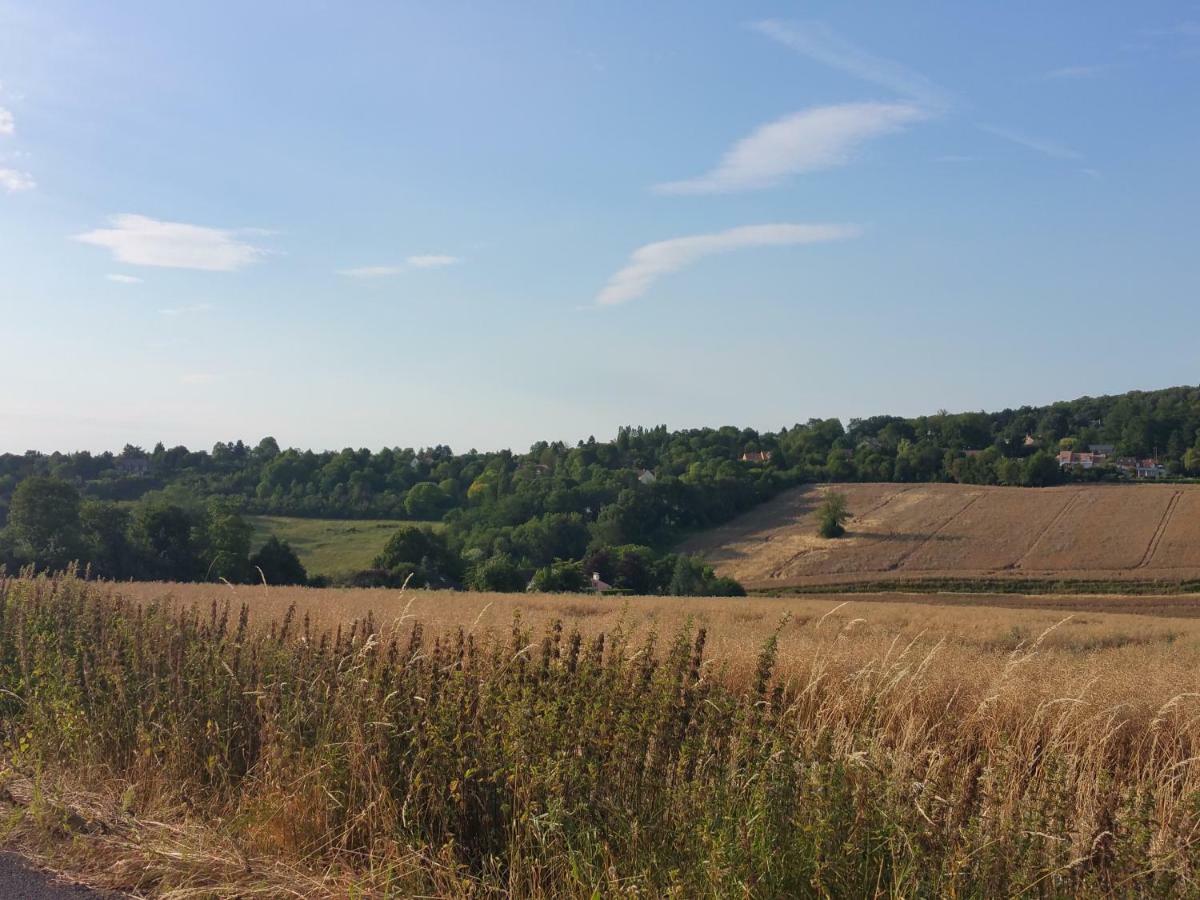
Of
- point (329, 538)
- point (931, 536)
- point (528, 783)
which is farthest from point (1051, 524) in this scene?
point (528, 783)

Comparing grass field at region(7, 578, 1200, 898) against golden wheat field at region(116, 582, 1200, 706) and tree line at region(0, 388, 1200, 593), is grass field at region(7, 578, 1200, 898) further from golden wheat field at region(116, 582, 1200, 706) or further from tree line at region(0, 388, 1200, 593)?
tree line at region(0, 388, 1200, 593)

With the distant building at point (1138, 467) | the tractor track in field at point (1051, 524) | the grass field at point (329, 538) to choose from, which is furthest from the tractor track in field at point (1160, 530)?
the grass field at point (329, 538)

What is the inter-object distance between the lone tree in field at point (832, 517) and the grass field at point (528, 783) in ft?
205

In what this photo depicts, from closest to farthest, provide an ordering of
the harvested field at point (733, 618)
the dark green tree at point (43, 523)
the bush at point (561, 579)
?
the harvested field at point (733, 618) → the dark green tree at point (43, 523) → the bush at point (561, 579)

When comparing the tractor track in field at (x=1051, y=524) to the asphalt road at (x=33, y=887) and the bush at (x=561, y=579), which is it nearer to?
the bush at (x=561, y=579)

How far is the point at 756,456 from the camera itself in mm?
101375

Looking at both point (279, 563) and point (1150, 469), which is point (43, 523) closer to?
point (279, 563)

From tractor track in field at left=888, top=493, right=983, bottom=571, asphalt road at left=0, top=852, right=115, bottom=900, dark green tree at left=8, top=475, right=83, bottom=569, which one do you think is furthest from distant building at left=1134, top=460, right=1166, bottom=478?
asphalt road at left=0, top=852, right=115, bottom=900

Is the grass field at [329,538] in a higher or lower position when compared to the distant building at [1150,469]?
lower

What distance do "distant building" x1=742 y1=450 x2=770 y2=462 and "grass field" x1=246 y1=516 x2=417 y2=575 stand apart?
38916mm

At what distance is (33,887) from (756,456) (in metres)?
99.0

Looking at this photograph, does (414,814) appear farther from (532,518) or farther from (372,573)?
(532,518)

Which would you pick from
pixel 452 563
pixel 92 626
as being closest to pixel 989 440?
pixel 452 563

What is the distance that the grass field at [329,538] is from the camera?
187 feet
